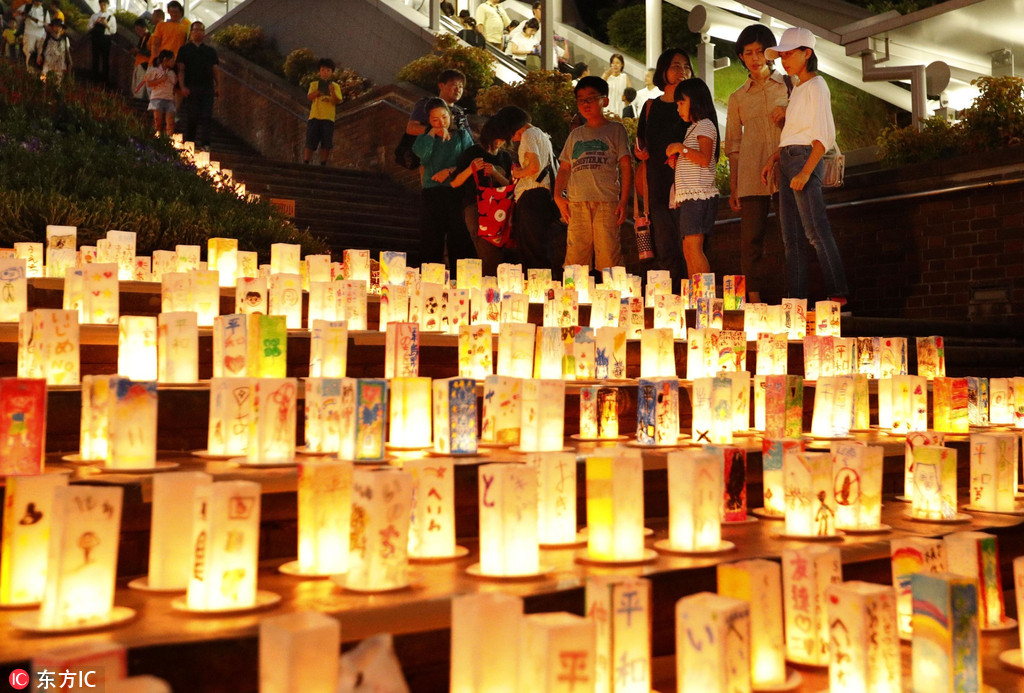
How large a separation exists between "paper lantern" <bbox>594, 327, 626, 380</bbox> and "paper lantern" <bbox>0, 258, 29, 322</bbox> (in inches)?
74.6

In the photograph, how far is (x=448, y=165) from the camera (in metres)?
6.11

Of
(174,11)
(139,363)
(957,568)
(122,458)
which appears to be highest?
(174,11)

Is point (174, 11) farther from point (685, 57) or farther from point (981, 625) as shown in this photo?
point (981, 625)

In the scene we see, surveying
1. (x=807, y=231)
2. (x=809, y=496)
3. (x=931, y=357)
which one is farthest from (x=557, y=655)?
(x=807, y=231)

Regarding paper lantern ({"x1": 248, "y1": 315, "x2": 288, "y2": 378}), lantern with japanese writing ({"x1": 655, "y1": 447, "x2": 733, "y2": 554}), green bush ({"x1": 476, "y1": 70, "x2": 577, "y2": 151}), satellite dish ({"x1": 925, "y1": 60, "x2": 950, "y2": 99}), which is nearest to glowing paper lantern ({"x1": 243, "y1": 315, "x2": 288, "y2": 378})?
paper lantern ({"x1": 248, "y1": 315, "x2": 288, "y2": 378})

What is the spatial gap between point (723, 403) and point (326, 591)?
158 centimetres

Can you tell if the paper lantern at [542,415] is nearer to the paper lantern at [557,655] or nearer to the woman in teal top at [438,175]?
the paper lantern at [557,655]

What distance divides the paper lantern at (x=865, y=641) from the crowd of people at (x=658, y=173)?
342 centimetres

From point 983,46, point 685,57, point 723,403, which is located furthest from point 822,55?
point 723,403

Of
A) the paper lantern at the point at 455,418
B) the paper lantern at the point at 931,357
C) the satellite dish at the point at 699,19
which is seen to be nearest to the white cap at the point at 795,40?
the paper lantern at the point at 931,357

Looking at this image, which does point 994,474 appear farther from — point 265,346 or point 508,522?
point 265,346

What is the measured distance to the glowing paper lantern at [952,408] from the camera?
3666 mm

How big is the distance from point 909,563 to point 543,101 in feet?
27.3

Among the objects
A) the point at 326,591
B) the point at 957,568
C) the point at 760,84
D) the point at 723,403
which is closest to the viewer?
the point at 326,591
